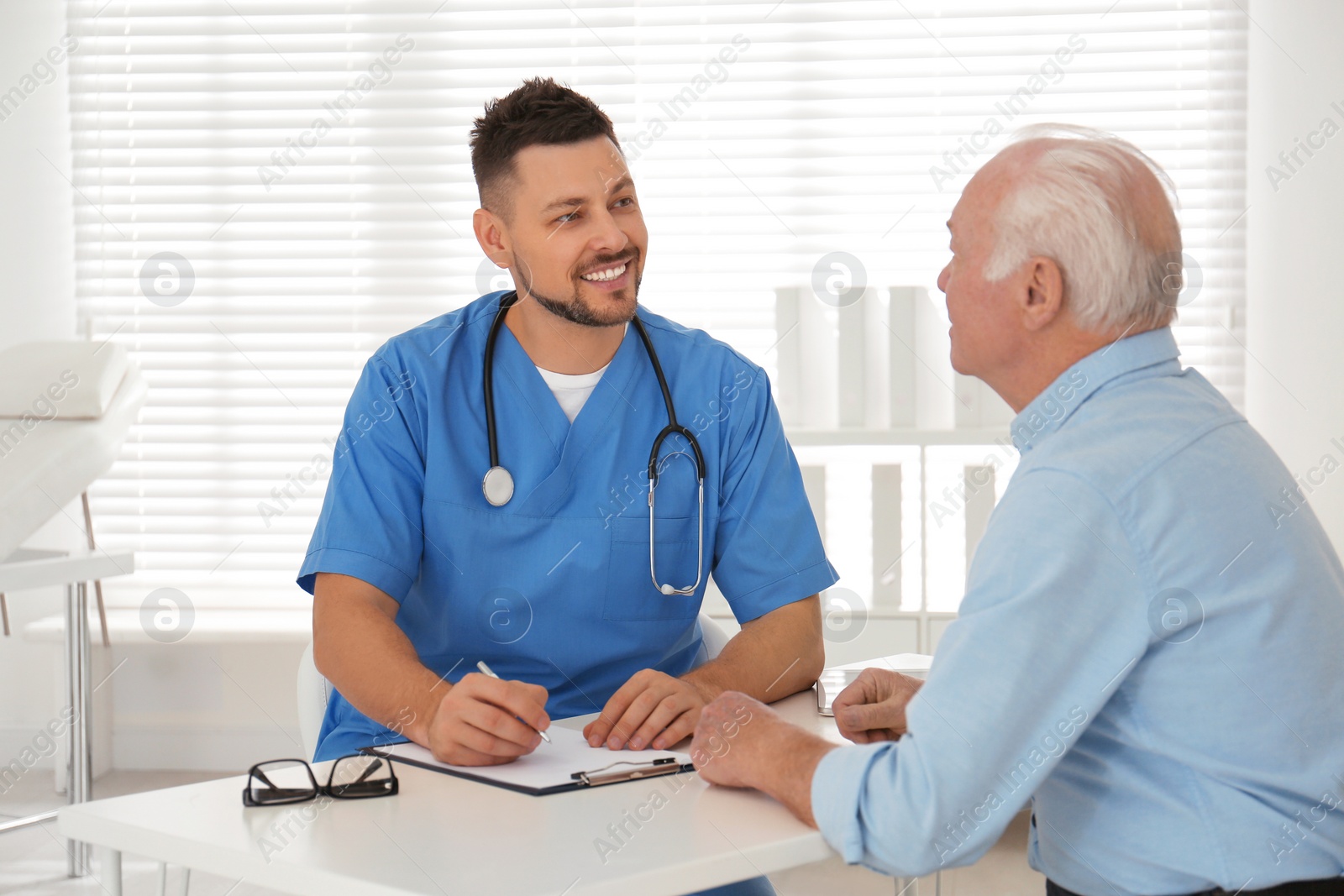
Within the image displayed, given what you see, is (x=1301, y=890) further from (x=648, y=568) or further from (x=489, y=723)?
(x=648, y=568)

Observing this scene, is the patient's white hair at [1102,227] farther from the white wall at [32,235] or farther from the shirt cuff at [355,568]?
the white wall at [32,235]

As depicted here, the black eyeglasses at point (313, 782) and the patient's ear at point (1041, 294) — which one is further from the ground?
the patient's ear at point (1041, 294)

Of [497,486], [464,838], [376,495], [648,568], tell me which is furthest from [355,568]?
[464,838]

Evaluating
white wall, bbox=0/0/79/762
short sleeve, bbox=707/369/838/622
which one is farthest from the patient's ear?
white wall, bbox=0/0/79/762

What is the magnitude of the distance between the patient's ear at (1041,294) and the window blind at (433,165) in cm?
221

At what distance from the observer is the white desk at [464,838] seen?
84 cm

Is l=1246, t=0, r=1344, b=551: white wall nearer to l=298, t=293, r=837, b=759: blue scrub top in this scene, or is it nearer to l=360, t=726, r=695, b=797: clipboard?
l=298, t=293, r=837, b=759: blue scrub top

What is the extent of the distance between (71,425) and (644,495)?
1745 millimetres

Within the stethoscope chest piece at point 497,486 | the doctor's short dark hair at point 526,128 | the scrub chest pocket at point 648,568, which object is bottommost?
the scrub chest pocket at point 648,568

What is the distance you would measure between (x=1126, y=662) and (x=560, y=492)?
830 millimetres

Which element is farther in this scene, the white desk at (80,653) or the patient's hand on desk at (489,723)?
the white desk at (80,653)

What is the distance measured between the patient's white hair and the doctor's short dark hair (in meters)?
0.82

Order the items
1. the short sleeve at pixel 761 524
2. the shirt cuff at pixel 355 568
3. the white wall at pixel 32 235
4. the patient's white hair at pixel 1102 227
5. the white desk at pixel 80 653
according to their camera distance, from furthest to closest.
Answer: the white wall at pixel 32 235 → the white desk at pixel 80 653 → the short sleeve at pixel 761 524 → the shirt cuff at pixel 355 568 → the patient's white hair at pixel 1102 227

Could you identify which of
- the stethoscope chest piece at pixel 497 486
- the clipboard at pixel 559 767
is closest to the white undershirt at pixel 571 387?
the stethoscope chest piece at pixel 497 486
